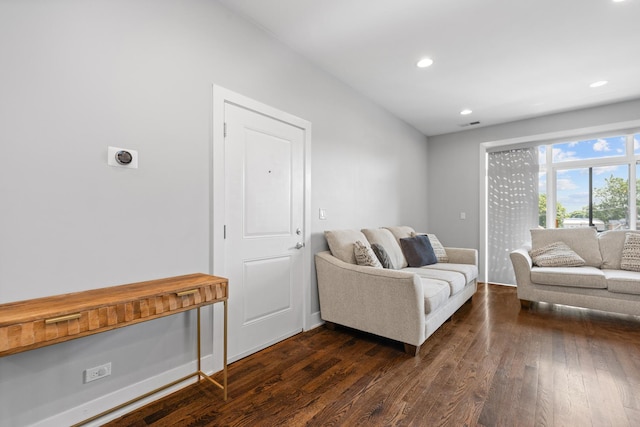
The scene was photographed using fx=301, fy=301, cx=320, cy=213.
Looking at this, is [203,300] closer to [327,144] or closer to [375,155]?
[327,144]

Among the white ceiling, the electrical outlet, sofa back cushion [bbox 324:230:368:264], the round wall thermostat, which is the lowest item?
the electrical outlet

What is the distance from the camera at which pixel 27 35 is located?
4.59ft

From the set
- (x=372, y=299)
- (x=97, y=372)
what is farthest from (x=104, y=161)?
(x=372, y=299)

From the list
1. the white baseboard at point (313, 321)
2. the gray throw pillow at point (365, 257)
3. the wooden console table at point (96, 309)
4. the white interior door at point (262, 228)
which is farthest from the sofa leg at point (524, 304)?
the wooden console table at point (96, 309)

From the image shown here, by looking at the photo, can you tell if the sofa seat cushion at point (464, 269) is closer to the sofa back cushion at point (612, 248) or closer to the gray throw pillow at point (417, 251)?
the gray throw pillow at point (417, 251)

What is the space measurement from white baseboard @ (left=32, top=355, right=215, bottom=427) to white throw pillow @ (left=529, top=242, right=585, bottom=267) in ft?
13.0

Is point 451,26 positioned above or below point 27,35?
above

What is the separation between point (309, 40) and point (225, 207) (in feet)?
5.45

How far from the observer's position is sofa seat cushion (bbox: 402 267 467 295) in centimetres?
295

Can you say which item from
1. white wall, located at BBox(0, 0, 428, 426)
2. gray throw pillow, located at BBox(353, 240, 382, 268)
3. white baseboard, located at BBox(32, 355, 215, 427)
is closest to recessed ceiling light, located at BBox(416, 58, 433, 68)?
white wall, located at BBox(0, 0, 428, 426)

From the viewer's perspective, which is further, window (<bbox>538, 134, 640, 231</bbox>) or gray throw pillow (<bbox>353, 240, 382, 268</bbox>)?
window (<bbox>538, 134, 640, 231</bbox>)

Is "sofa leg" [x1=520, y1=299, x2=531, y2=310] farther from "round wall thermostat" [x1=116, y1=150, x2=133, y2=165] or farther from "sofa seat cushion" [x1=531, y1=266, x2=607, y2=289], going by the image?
"round wall thermostat" [x1=116, y1=150, x2=133, y2=165]

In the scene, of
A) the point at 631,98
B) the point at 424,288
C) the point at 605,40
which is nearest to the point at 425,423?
the point at 424,288

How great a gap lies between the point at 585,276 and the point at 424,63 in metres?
2.83
